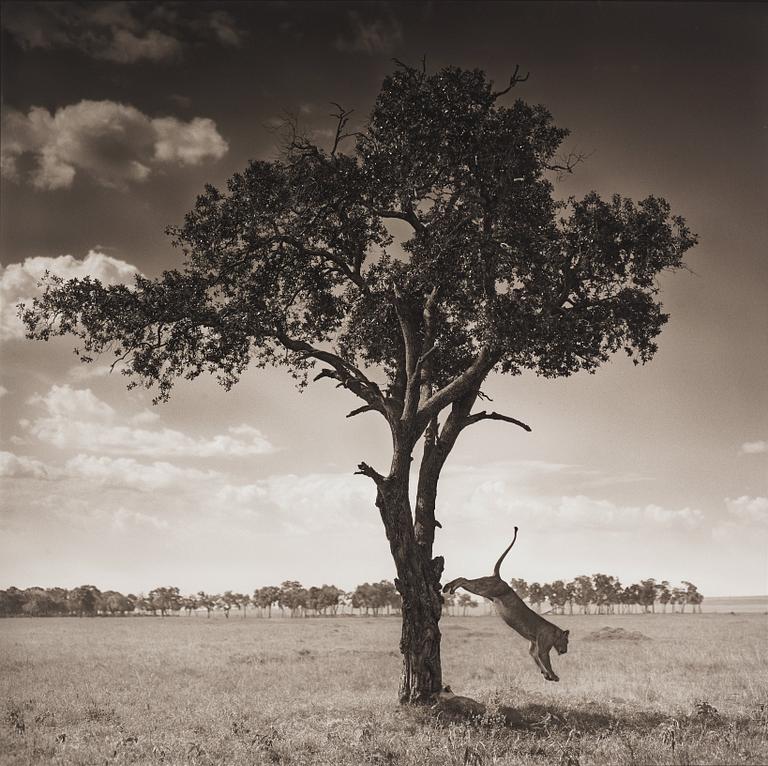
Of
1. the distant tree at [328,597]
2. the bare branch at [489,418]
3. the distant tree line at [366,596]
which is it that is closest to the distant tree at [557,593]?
the distant tree line at [366,596]

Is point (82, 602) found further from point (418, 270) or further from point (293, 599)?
point (418, 270)

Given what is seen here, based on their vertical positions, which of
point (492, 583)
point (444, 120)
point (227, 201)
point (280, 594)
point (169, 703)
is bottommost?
point (280, 594)

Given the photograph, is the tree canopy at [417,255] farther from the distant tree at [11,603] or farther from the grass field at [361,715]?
the distant tree at [11,603]

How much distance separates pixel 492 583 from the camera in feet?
48.2

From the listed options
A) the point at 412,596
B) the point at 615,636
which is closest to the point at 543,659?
the point at 412,596

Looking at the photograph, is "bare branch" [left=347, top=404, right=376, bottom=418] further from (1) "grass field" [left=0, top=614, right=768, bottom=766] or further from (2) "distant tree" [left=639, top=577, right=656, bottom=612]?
(2) "distant tree" [left=639, top=577, right=656, bottom=612]

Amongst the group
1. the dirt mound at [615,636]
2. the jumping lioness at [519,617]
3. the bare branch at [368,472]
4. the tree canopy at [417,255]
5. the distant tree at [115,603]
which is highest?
the tree canopy at [417,255]

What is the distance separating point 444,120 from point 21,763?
14.1 metres

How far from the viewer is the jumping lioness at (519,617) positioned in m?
14.6

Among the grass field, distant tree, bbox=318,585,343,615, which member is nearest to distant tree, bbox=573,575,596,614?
distant tree, bbox=318,585,343,615

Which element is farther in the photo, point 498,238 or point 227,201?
point 227,201

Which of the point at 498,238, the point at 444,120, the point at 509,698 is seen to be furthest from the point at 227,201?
the point at 509,698

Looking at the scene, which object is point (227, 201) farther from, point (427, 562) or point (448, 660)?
point (448, 660)

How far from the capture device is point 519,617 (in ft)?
47.8
